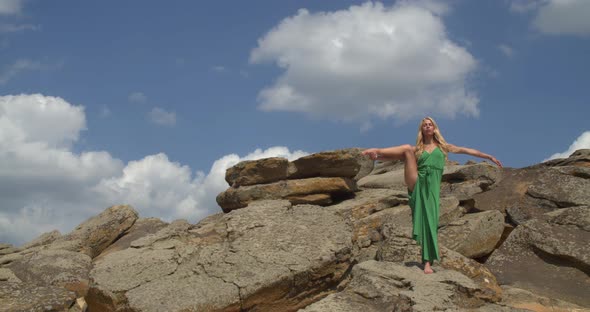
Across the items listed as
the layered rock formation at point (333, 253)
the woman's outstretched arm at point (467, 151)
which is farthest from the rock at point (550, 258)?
the woman's outstretched arm at point (467, 151)

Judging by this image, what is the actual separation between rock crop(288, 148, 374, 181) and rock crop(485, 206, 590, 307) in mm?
3030

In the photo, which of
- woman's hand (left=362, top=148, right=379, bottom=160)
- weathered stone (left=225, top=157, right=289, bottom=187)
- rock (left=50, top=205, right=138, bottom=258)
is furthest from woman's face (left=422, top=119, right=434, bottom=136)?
rock (left=50, top=205, right=138, bottom=258)

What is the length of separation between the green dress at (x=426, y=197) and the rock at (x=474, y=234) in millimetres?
1760

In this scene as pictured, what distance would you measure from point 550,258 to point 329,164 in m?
4.30

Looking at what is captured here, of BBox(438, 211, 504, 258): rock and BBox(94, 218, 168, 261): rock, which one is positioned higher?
BBox(94, 218, 168, 261): rock

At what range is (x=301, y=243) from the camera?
8125 millimetres

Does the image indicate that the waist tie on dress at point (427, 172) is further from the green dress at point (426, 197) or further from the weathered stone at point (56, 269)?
the weathered stone at point (56, 269)

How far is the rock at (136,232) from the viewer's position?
1333cm

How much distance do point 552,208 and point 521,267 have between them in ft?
9.68

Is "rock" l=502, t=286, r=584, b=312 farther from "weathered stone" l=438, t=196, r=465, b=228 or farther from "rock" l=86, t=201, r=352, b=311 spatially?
"rock" l=86, t=201, r=352, b=311

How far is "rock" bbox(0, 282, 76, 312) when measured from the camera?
29.1 feet

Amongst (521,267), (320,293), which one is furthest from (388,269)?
(521,267)

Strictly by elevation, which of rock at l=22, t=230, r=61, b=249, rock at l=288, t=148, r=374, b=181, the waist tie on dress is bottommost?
the waist tie on dress

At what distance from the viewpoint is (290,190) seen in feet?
34.7
